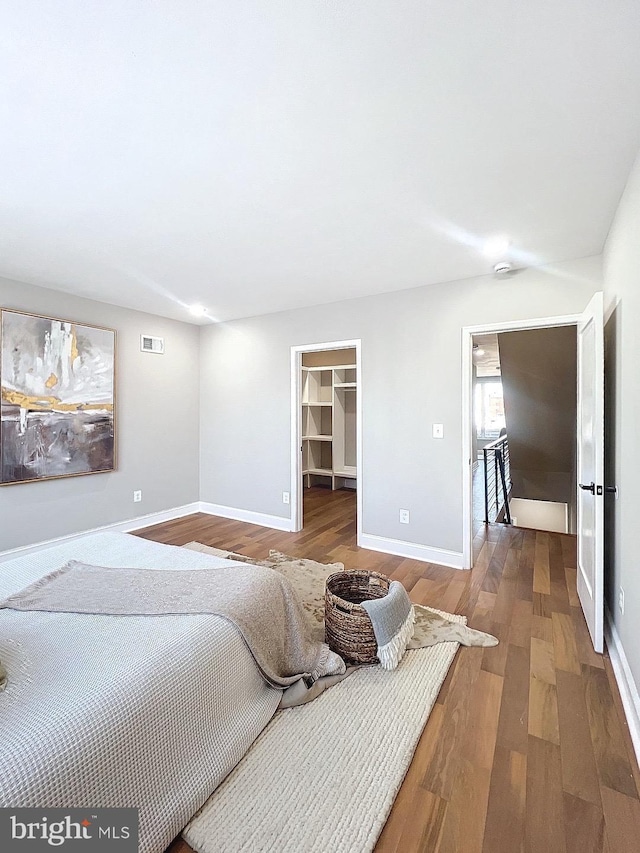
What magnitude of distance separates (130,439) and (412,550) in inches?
126

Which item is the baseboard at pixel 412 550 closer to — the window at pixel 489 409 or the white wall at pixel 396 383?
the white wall at pixel 396 383

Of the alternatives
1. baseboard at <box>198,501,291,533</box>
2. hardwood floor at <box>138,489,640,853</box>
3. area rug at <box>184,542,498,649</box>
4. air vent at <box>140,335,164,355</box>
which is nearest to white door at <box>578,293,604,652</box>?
hardwood floor at <box>138,489,640,853</box>

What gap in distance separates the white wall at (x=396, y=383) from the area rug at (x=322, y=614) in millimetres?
836

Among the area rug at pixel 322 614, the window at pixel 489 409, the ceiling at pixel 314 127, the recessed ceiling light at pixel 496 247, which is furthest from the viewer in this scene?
the window at pixel 489 409

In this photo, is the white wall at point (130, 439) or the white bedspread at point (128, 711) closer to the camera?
the white bedspread at point (128, 711)

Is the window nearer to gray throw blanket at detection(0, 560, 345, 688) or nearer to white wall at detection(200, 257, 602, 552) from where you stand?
white wall at detection(200, 257, 602, 552)

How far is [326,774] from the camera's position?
1.35 meters

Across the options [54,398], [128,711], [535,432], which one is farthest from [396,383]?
[54,398]

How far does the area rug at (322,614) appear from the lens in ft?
7.10

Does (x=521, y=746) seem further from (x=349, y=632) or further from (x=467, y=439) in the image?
(x=467, y=439)

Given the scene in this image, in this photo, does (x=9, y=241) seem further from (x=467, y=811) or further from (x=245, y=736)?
(x=467, y=811)

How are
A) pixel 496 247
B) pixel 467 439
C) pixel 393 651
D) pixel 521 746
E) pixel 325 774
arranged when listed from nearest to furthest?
1. pixel 325 774
2. pixel 521 746
3. pixel 393 651
4. pixel 496 247
5. pixel 467 439

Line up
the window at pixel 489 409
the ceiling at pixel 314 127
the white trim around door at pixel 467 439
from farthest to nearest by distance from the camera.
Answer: the window at pixel 489 409 → the white trim around door at pixel 467 439 → the ceiling at pixel 314 127

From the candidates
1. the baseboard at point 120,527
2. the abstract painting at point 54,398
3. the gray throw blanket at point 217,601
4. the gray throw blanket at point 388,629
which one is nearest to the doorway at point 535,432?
the gray throw blanket at point 388,629
